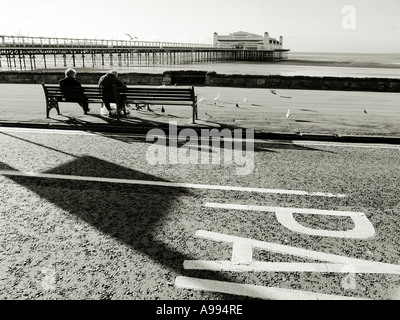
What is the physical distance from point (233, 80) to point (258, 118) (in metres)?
9.93

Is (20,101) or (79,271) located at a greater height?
(20,101)

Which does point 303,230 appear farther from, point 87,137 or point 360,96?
point 360,96

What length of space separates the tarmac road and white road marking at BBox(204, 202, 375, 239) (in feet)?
0.04

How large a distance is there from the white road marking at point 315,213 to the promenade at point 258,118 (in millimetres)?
3846

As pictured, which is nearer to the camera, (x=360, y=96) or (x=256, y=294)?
(x=256, y=294)

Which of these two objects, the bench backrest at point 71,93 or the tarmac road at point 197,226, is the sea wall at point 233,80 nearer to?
the bench backrest at point 71,93

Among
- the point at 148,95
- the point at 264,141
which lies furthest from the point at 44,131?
the point at 264,141

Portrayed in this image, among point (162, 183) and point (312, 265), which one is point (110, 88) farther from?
point (312, 265)

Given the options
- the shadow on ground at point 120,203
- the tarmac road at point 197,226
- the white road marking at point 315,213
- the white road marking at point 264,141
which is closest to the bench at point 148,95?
the white road marking at point 264,141

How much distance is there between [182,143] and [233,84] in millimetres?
12595

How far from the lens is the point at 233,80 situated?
19.3 meters

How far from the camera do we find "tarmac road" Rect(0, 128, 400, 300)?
3.04 meters

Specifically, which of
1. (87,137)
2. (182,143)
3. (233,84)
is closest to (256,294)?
(182,143)

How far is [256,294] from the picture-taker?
292 cm
